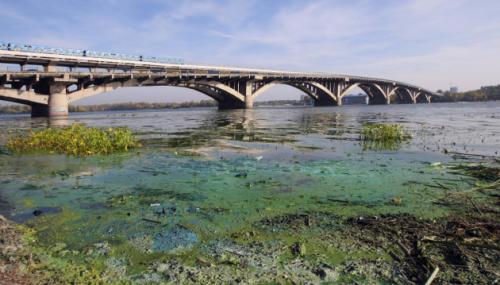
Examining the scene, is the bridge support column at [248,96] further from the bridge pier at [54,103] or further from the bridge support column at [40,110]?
the bridge support column at [40,110]

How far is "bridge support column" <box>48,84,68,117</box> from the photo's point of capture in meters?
52.3

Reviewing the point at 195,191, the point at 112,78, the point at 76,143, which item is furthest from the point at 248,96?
the point at 195,191

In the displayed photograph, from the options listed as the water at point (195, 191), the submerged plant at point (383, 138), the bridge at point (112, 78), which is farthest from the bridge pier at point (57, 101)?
the submerged plant at point (383, 138)

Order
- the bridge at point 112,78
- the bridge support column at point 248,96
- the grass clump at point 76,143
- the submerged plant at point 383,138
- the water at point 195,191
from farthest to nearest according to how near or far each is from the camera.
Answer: the bridge support column at point 248,96 < the bridge at point 112,78 < the submerged plant at point 383,138 < the grass clump at point 76,143 < the water at point 195,191

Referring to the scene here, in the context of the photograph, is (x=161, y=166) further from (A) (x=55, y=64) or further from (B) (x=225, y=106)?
(B) (x=225, y=106)

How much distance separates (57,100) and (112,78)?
8488 mm

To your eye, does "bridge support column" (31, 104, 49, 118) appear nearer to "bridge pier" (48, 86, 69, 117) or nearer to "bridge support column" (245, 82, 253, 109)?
"bridge pier" (48, 86, 69, 117)

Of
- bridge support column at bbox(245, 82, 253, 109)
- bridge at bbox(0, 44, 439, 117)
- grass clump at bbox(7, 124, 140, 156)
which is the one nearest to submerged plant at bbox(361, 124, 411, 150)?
grass clump at bbox(7, 124, 140, 156)

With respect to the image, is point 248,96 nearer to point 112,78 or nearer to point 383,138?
point 112,78

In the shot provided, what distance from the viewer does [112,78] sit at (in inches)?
2188

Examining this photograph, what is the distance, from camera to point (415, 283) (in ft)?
12.9

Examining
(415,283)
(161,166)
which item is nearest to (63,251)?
(415,283)

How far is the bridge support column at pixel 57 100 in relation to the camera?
5231 cm

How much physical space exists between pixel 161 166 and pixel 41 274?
771cm
